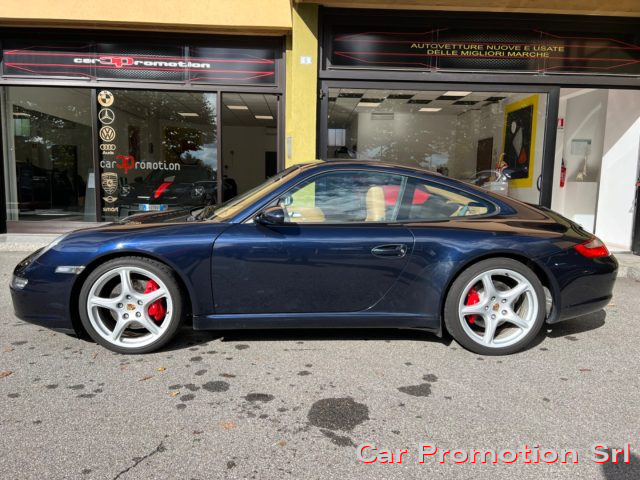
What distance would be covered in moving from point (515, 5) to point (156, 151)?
6.43 meters

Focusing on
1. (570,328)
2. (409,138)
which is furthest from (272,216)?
(409,138)

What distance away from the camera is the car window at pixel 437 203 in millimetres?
3503

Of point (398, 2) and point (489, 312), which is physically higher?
point (398, 2)

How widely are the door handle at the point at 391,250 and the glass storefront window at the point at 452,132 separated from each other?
5.01 metres

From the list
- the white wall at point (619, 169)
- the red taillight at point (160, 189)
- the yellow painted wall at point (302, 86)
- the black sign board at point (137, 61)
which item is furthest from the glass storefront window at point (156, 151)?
the white wall at point (619, 169)

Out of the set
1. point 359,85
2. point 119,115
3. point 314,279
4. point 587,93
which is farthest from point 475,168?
point 314,279

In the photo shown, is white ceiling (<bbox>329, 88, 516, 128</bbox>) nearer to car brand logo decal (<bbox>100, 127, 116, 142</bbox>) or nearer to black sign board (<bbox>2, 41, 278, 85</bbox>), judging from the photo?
black sign board (<bbox>2, 41, 278, 85</bbox>)

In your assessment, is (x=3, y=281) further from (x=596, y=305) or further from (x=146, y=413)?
(x=596, y=305)

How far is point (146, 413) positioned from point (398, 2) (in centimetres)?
674

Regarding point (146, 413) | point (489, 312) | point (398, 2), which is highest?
point (398, 2)

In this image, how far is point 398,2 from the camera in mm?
7102

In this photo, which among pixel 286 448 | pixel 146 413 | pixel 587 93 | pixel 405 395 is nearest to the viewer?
pixel 286 448

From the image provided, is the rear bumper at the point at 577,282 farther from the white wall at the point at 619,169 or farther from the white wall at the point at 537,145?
the white wall at the point at 619,169

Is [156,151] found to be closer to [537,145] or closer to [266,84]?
[266,84]
